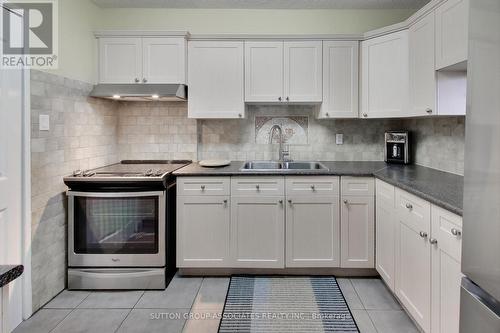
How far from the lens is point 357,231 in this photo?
2.91 m

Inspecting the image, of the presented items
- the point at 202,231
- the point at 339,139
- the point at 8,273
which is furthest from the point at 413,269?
the point at 8,273

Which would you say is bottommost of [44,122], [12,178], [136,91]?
[12,178]

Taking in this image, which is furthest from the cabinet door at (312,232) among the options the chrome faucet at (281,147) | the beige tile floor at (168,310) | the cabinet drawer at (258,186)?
the chrome faucet at (281,147)

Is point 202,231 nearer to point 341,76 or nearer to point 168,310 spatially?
point 168,310

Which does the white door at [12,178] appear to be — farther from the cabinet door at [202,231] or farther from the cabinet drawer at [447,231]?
the cabinet drawer at [447,231]

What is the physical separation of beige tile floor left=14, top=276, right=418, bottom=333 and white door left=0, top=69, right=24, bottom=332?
247 millimetres

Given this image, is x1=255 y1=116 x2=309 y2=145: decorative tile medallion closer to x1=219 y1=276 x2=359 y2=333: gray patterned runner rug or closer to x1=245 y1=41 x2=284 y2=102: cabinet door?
x1=245 y1=41 x2=284 y2=102: cabinet door

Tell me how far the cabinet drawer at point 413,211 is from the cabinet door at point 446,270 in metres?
0.08

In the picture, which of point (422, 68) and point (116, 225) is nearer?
point (422, 68)

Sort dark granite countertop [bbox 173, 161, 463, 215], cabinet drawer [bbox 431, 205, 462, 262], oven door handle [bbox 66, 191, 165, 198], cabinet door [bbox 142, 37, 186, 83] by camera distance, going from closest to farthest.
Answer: cabinet drawer [bbox 431, 205, 462, 262] → dark granite countertop [bbox 173, 161, 463, 215] → oven door handle [bbox 66, 191, 165, 198] → cabinet door [bbox 142, 37, 186, 83]

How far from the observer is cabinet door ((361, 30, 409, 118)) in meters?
2.93

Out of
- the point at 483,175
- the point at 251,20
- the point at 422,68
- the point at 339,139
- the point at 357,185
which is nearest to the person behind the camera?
the point at 483,175

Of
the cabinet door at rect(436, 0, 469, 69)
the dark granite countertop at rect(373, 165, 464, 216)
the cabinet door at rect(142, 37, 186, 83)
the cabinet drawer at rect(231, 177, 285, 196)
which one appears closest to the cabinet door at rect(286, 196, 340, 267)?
the cabinet drawer at rect(231, 177, 285, 196)

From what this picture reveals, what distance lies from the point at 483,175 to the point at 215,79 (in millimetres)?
2597
